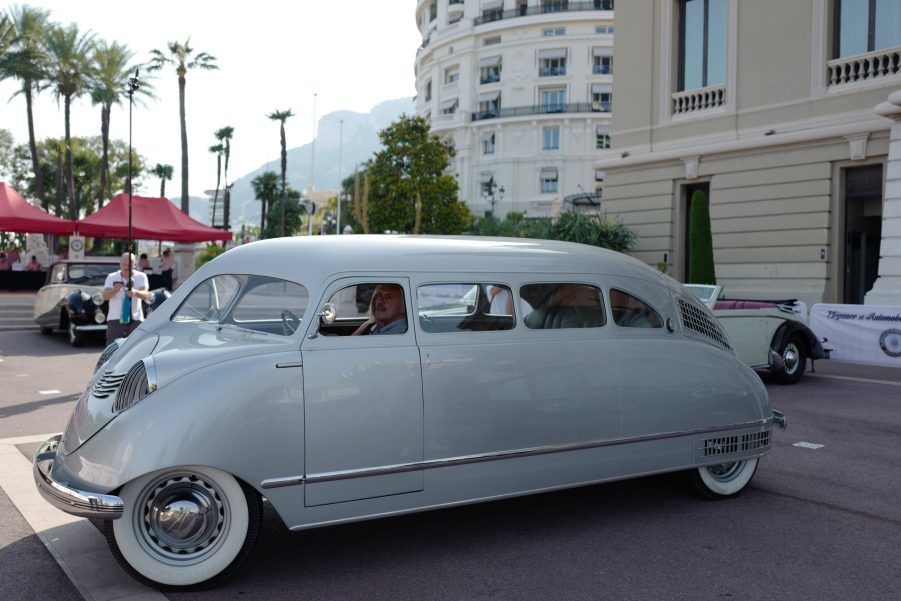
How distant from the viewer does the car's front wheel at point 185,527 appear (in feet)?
12.6

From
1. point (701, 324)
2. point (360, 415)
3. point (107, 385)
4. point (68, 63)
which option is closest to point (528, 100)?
point (68, 63)

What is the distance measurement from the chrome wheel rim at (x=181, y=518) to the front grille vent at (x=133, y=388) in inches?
16.2

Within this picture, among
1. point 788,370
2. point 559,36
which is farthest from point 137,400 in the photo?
point 559,36

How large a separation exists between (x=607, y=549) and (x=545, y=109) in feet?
217

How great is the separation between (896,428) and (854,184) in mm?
11372

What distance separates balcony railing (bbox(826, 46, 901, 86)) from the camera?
1703 centimetres

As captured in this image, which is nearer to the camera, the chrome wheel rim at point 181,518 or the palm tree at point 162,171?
the chrome wheel rim at point 181,518

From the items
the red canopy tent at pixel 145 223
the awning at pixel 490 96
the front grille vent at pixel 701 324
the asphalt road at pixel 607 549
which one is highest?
the awning at pixel 490 96

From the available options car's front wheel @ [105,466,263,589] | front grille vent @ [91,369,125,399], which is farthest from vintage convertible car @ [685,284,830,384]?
front grille vent @ [91,369,125,399]

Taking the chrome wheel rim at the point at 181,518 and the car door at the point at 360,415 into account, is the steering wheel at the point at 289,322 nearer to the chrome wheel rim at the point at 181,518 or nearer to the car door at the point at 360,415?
the car door at the point at 360,415

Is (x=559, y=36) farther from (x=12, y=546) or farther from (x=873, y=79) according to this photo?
(x=12, y=546)

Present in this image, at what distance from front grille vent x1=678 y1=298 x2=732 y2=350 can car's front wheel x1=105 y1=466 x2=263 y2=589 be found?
3.20 meters

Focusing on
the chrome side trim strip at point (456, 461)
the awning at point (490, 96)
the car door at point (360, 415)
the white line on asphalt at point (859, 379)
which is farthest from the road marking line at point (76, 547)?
the awning at point (490, 96)

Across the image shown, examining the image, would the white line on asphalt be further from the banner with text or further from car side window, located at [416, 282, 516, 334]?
car side window, located at [416, 282, 516, 334]
